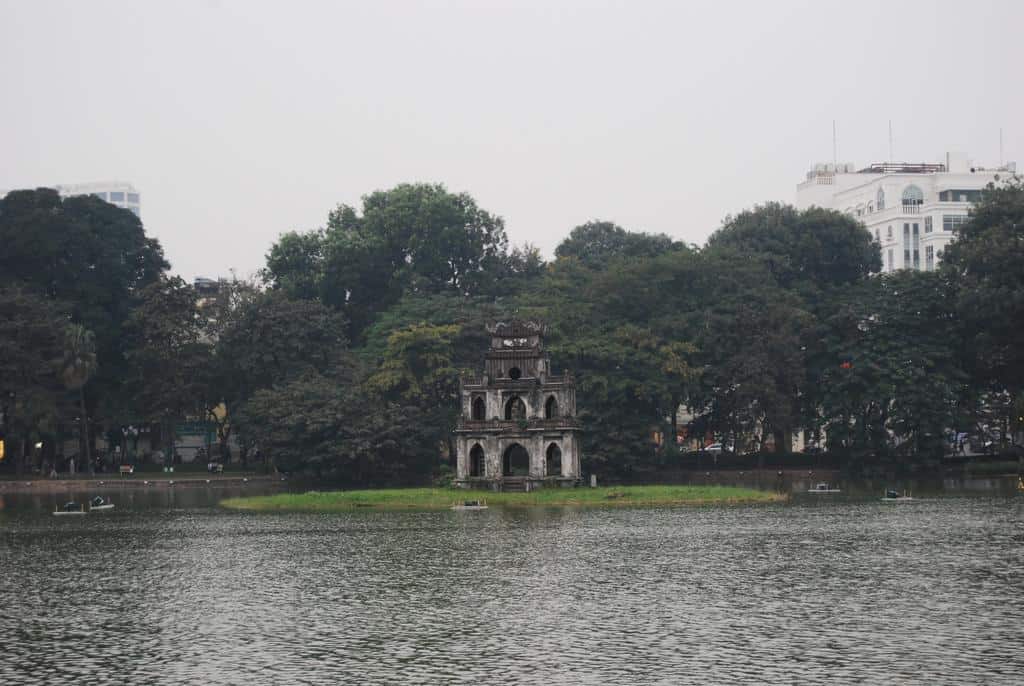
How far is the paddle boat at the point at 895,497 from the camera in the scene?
276 ft

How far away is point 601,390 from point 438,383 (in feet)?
49.2

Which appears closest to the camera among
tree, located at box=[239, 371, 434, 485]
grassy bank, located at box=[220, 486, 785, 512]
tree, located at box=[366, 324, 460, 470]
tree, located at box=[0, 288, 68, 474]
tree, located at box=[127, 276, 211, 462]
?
grassy bank, located at box=[220, 486, 785, 512]

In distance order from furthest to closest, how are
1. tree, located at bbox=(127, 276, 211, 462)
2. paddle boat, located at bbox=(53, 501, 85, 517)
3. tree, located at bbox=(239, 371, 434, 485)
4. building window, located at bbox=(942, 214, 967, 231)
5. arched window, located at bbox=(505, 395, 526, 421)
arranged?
building window, located at bbox=(942, 214, 967, 231), tree, located at bbox=(127, 276, 211, 462), tree, located at bbox=(239, 371, 434, 485), arched window, located at bbox=(505, 395, 526, 421), paddle boat, located at bbox=(53, 501, 85, 517)

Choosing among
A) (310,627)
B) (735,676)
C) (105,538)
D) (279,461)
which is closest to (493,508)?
(105,538)

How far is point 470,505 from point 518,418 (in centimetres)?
1663

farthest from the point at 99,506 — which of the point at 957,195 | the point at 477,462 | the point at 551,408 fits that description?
the point at 957,195

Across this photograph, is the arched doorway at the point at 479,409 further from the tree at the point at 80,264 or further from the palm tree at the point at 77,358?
the tree at the point at 80,264

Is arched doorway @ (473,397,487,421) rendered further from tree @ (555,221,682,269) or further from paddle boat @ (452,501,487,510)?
tree @ (555,221,682,269)

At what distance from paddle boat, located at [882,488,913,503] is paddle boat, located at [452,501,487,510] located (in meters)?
24.4

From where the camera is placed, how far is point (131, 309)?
131500mm

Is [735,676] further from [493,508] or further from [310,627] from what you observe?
[493,508]

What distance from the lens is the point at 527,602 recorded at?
44.1 meters

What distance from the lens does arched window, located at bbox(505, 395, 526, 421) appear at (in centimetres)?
10069

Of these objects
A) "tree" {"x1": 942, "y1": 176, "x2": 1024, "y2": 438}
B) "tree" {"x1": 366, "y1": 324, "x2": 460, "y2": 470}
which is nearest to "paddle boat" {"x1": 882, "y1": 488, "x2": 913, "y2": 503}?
"tree" {"x1": 942, "y1": 176, "x2": 1024, "y2": 438}
